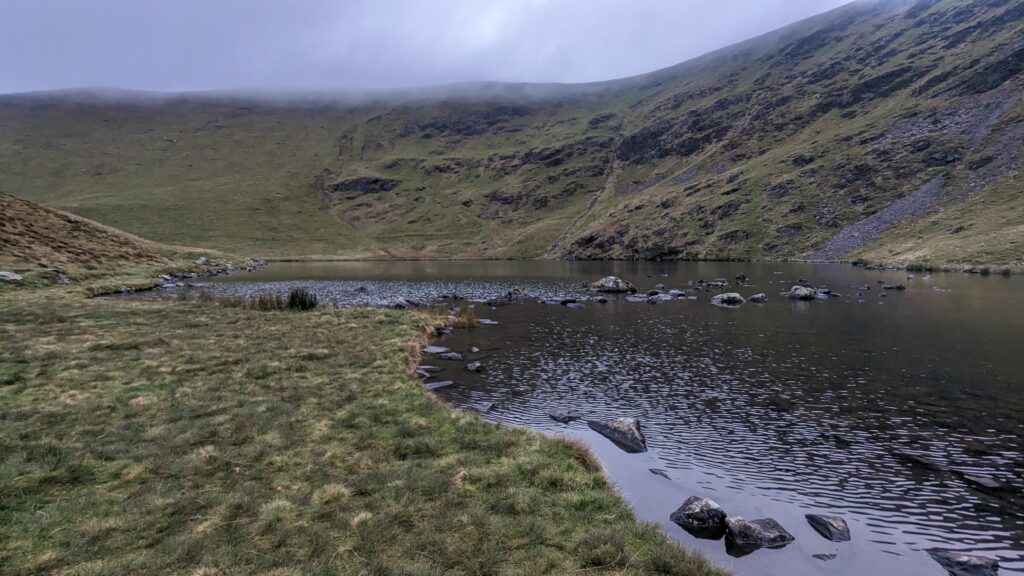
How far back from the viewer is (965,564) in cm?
1059

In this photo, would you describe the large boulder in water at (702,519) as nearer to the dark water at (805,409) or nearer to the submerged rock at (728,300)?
the dark water at (805,409)

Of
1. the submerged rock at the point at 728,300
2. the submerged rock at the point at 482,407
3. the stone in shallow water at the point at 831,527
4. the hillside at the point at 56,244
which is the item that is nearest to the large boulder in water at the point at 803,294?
the submerged rock at the point at 728,300

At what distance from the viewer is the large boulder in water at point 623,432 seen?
17.4 m

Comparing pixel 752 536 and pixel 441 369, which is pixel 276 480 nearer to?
pixel 752 536

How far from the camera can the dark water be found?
12320mm

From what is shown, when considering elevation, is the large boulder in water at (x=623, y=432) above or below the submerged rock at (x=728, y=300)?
below

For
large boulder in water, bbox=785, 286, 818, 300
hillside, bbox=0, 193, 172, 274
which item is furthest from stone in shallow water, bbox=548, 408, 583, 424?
hillside, bbox=0, 193, 172, 274

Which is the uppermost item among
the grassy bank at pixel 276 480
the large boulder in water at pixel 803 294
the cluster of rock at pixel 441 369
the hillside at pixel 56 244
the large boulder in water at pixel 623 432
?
the hillside at pixel 56 244

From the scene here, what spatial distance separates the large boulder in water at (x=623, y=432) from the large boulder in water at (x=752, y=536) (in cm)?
535

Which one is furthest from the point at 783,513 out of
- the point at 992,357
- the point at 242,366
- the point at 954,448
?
the point at 992,357

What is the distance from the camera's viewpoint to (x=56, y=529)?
9719mm

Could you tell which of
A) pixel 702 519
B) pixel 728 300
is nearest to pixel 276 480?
pixel 702 519

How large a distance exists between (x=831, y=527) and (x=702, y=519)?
124 inches

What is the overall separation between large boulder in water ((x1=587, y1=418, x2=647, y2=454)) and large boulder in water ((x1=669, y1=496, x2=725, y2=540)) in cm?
451
